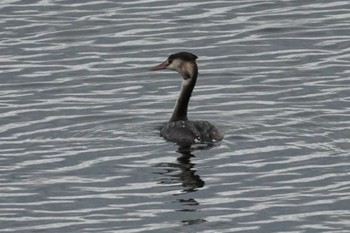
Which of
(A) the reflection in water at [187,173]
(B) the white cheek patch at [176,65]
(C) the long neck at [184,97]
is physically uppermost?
(B) the white cheek patch at [176,65]

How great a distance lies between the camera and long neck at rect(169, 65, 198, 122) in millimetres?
25578

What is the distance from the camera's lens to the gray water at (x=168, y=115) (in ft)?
66.6

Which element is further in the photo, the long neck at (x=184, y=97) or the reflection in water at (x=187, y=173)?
the long neck at (x=184, y=97)

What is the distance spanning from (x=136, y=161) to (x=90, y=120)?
2.82 metres

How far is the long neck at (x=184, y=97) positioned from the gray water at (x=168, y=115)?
347mm

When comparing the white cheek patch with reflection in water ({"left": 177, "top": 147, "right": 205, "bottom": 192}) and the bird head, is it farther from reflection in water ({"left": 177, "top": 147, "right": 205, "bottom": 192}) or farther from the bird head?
reflection in water ({"left": 177, "top": 147, "right": 205, "bottom": 192})

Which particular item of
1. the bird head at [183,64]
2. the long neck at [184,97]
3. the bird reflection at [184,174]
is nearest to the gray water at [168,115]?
the bird reflection at [184,174]

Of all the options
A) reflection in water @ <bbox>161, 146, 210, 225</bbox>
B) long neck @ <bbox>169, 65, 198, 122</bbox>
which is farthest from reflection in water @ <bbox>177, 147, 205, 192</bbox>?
long neck @ <bbox>169, 65, 198, 122</bbox>

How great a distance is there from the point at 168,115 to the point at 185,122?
1.34m

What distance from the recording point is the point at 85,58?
29594 millimetres

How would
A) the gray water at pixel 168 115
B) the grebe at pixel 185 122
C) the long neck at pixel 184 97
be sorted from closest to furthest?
1. the gray water at pixel 168 115
2. the grebe at pixel 185 122
3. the long neck at pixel 184 97

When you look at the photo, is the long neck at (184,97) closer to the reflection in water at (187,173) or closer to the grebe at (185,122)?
the grebe at (185,122)

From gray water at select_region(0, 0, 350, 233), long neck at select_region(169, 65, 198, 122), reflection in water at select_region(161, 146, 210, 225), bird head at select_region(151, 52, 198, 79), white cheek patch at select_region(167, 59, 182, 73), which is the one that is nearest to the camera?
gray water at select_region(0, 0, 350, 233)

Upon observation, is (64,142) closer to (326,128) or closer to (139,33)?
(326,128)
